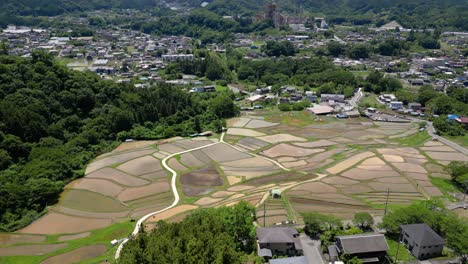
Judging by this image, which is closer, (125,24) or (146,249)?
(146,249)

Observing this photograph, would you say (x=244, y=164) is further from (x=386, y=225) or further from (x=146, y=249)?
(x=146, y=249)

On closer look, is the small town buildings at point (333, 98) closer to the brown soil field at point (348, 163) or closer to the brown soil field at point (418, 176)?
the brown soil field at point (348, 163)

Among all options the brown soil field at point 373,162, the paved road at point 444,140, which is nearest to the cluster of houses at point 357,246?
the brown soil field at point 373,162

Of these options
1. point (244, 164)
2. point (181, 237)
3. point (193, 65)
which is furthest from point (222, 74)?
point (181, 237)

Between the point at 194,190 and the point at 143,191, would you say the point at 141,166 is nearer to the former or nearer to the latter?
the point at 143,191

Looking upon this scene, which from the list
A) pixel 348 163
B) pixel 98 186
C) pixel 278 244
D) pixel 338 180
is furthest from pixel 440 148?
pixel 98 186
